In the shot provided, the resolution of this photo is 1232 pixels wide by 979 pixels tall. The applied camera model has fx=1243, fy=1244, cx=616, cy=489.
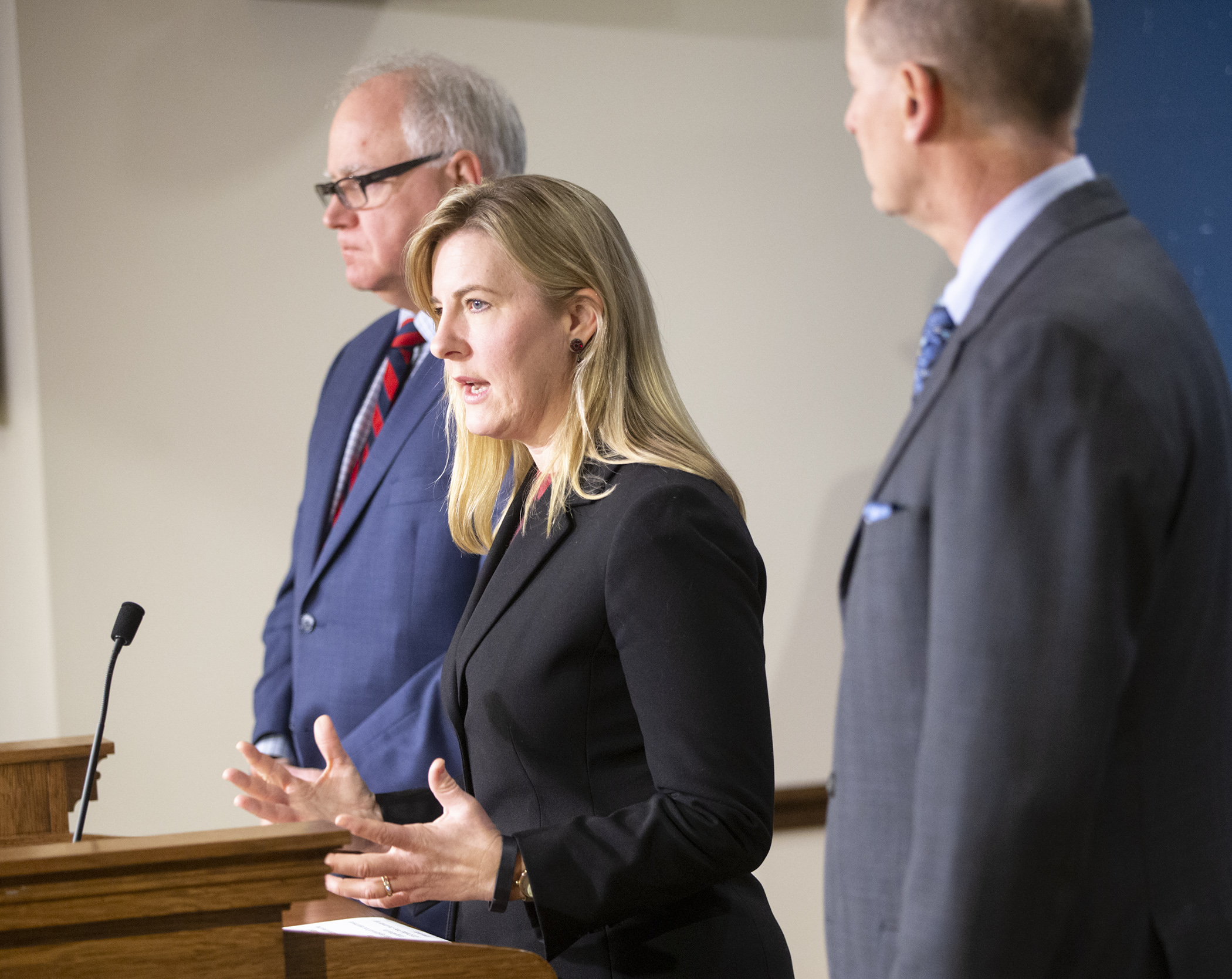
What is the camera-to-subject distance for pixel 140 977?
114cm

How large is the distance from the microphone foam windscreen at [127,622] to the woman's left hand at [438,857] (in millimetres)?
447

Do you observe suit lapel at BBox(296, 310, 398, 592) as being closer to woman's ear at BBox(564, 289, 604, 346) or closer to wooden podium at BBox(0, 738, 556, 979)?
woman's ear at BBox(564, 289, 604, 346)

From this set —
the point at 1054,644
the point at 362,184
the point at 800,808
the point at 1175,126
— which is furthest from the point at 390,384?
the point at 1175,126

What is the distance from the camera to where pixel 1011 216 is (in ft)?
3.32

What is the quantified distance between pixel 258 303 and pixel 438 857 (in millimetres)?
2314

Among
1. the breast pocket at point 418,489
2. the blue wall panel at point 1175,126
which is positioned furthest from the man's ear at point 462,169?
the blue wall panel at point 1175,126

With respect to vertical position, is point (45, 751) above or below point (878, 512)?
below

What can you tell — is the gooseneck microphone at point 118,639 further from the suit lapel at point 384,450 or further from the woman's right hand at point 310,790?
the suit lapel at point 384,450

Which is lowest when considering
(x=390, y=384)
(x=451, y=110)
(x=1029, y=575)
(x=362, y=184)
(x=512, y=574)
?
(x=512, y=574)

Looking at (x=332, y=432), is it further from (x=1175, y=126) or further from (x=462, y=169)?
(x=1175, y=126)

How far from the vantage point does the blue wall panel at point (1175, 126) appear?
10.4 ft

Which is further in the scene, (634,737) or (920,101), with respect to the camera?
(634,737)

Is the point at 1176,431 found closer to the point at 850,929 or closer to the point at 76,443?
the point at 850,929

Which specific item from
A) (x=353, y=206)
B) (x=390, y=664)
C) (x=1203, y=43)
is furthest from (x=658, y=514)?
(x=1203, y=43)
